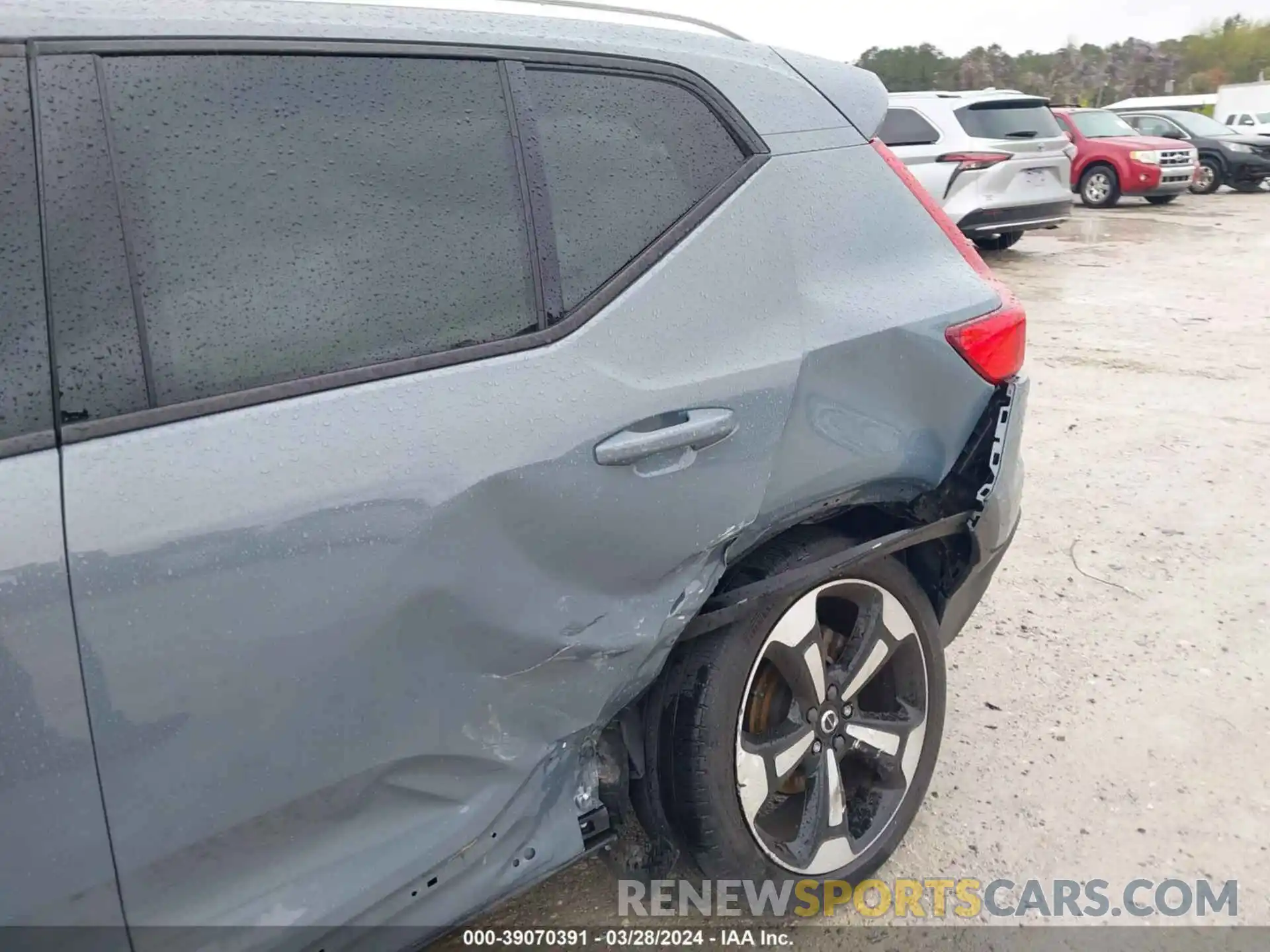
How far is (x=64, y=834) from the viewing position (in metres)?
1.28

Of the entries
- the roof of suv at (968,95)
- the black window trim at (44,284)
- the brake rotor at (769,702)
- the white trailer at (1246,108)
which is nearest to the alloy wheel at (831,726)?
the brake rotor at (769,702)

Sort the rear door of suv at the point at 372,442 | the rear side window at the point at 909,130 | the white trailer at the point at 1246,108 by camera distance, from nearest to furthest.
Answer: the rear door of suv at the point at 372,442 → the rear side window at the point at 909,130 → the white trailer at the point at 1246,108

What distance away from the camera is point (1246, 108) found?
71.2 feet

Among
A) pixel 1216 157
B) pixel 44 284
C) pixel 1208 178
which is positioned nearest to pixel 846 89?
pixel 44 284

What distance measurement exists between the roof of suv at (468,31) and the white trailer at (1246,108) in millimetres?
22438

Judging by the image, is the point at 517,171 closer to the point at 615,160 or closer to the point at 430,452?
the point at 615,160

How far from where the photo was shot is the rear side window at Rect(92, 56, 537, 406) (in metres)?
1.40

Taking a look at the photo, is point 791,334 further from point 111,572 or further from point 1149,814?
point 1149,814

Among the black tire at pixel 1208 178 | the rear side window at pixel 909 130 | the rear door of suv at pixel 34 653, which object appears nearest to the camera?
the rear door of suv at pixel 34 653

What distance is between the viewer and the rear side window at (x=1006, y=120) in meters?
10.2

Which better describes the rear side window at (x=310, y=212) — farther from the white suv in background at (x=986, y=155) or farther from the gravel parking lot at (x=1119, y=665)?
the white suv in background at (x=986, y=155)

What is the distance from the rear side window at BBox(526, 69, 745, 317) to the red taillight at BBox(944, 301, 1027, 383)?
687mm

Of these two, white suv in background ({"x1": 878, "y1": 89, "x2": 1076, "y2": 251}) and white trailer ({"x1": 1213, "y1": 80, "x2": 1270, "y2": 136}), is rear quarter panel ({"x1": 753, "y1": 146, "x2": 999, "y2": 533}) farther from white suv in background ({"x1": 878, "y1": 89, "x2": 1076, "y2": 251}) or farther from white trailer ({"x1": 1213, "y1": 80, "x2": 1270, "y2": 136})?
white trailer ({"x1": 1213, "y1": 80, "x2": 1270, "y2": 136})

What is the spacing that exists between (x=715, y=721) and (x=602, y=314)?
865mm
